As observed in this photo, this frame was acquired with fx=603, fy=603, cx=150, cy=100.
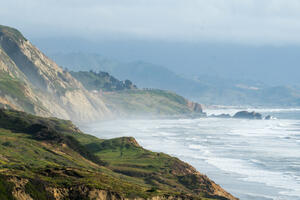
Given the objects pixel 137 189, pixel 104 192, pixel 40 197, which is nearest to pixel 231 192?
pixel 137 189

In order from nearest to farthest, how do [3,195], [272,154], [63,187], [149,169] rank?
[3,195], [63,187], [149,169], [272,154]

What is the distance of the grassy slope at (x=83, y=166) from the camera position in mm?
89562

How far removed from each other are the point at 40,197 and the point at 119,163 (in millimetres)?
68199

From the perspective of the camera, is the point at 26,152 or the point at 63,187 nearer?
the point at 63,187

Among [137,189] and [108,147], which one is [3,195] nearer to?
[137,189]

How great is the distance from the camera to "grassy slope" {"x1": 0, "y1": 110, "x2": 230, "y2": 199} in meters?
89.6

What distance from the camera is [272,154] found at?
193625 millimetres

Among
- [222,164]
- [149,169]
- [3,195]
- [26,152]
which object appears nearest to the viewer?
[3,195]

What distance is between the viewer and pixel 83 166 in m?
129

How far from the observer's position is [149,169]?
14375 centimetres

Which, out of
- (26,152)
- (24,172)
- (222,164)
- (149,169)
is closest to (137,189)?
(24,172)

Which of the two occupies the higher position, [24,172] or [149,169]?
[149,169]

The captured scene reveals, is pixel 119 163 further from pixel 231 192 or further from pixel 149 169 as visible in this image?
pixel 231 192

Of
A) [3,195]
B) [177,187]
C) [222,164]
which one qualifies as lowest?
[3,195]
